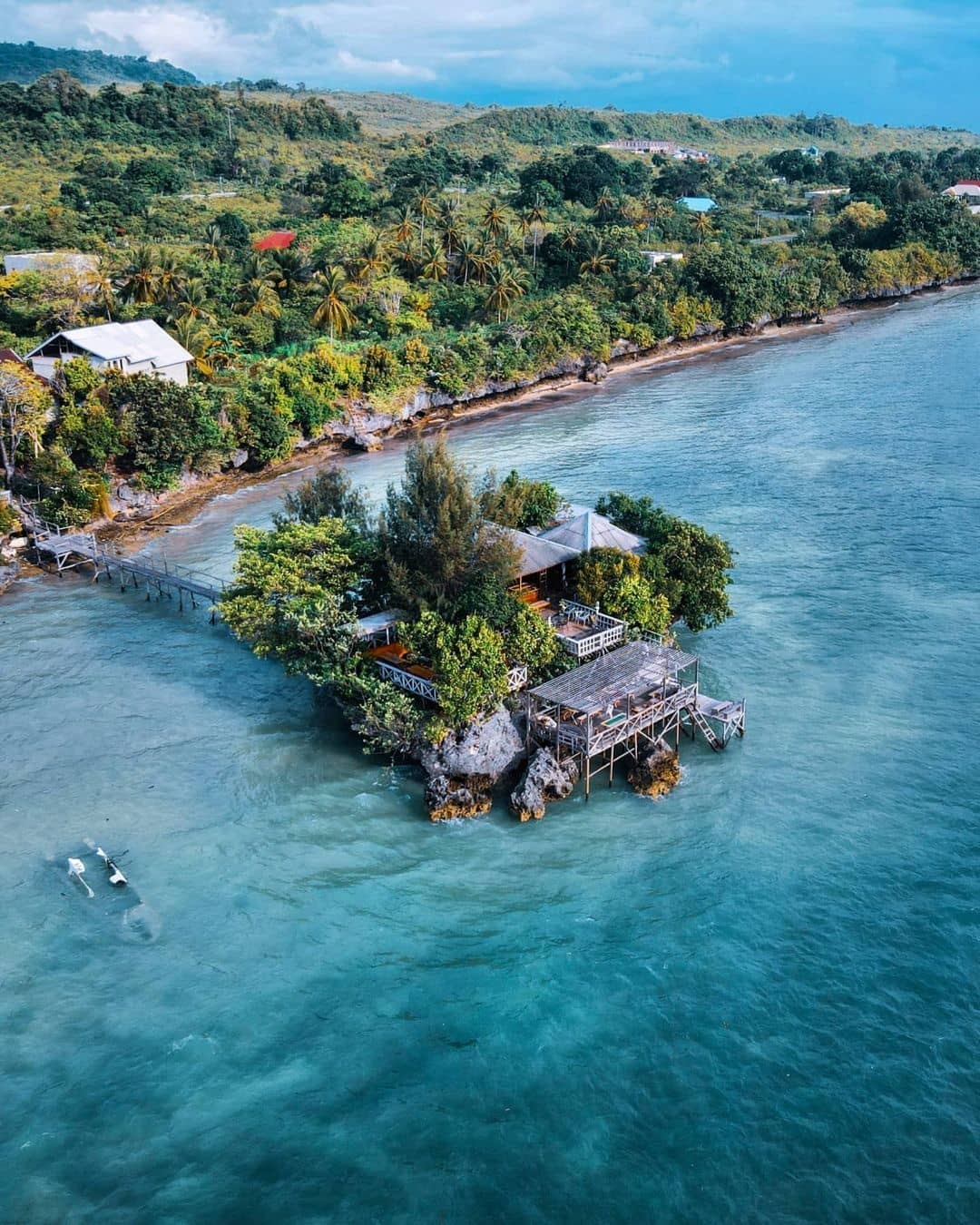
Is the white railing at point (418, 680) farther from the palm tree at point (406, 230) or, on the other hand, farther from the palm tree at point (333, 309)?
the palm tree at point (406, 230)

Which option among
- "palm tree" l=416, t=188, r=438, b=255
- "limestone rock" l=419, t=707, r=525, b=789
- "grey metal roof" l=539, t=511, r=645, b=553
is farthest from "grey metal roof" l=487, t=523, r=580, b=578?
"palm tree" l=416, t=188, r=438, b=255

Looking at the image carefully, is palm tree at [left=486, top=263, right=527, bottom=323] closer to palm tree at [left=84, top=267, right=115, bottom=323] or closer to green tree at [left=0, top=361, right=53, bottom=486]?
palm tree at [left=84, top=267, right=115, bottom=323]

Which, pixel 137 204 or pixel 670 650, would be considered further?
pixel 137 204

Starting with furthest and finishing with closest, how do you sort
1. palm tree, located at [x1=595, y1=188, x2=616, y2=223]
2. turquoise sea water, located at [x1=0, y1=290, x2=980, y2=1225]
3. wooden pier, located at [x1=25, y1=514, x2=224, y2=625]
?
1. palm tree, located at [x1=595, y1=188, x2=616, y2=223]
2. wooden pier, located at [x1=25, y1=514, x2=224, y2=625]
3. turquoise sea water, located at [x1=0, y1=290, x2=980, y2=1225]

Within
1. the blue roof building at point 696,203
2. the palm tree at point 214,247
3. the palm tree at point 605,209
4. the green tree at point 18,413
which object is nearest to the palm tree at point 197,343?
the green tree at point 18,413

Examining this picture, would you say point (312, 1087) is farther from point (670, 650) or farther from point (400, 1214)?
point (670, 650)

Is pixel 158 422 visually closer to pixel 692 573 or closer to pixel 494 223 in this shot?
pixel 692 573

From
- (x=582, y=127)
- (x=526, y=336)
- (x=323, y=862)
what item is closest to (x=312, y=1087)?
(x=323, y=862)
